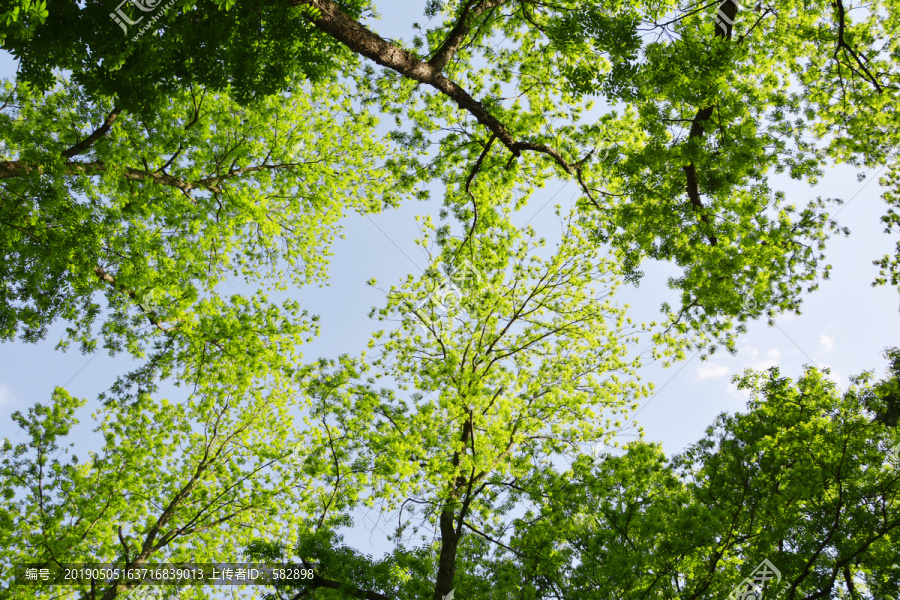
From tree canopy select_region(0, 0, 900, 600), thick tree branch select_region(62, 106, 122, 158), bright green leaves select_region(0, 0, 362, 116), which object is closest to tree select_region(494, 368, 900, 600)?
tree canopy select_region(0, 0, 900, 600)

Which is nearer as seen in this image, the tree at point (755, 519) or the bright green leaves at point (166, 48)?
the bright green leaves at point (166, 48)

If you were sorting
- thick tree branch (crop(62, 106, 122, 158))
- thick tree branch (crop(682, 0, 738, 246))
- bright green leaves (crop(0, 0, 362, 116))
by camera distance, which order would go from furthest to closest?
thick tree branch (crop(62, 106, 122, 158))
thick tree branch (crop(682, 0, 738, 246))
bright green leaves (crop(0, 0, 362, 116))

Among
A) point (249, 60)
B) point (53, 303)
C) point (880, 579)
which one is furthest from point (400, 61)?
point (880, 579)

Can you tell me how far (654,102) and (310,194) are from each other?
9.51 metres

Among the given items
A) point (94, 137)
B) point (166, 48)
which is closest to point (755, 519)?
point (166, 48)

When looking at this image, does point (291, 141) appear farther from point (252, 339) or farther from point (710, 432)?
point (710, 432)

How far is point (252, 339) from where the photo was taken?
34.6ft

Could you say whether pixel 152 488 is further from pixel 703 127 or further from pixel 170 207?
pixel 703 127

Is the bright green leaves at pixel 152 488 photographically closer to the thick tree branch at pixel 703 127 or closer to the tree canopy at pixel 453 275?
the tree canopy at pixel 453 275

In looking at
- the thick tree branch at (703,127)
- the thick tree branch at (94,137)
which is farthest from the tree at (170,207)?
the thick tree branch at (703,127)

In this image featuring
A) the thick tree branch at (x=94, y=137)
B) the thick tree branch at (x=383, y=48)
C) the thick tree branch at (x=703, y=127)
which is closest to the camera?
the thick tree branch at (x=383, y=48)

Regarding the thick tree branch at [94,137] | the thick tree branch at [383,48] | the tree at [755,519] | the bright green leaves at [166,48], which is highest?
the thick tree branch at [94,137]

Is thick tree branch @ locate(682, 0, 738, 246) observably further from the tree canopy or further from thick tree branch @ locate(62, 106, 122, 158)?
thick tree branch @ locate(62, 106, 122, 158)

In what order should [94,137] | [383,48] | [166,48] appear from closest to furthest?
[166,48] < [383,48] < [94,137]
